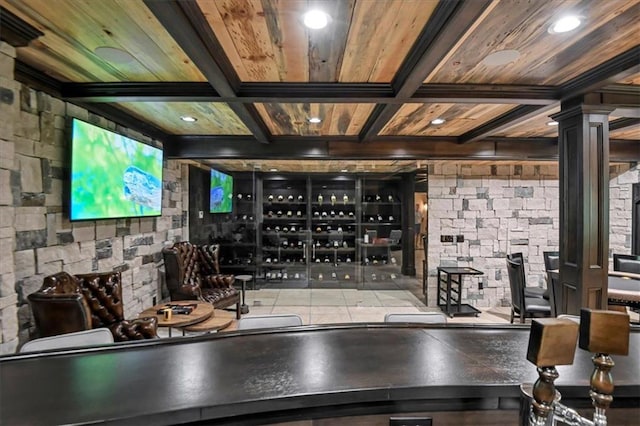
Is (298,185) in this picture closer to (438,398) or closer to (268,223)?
(268,223)

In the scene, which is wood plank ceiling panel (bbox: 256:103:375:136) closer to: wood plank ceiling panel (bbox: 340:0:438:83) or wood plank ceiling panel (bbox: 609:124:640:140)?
wood plank ceiling panel (bbox: 340:0:438:83)

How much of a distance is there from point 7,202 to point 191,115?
6.37 ft

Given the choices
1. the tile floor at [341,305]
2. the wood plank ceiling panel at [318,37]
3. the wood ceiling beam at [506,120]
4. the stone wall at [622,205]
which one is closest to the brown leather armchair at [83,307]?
Answer: the wood plank ceiling panel at [318,37]

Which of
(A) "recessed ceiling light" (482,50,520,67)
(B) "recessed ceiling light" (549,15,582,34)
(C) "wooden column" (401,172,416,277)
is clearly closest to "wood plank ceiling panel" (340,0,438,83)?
(A) "recessed ceiling light" (482,50,520,67)

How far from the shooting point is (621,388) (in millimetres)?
985

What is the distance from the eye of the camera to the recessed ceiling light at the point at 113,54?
2.12m

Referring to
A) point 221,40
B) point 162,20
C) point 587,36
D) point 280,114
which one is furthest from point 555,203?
point 162,20

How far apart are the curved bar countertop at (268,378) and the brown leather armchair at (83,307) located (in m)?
1.48

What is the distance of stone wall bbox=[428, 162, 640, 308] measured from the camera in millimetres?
5516

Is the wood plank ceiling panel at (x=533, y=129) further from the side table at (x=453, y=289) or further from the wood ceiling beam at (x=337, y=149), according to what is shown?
the side table at (x=453, y=289)

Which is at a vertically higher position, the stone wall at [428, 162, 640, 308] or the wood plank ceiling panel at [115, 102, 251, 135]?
the wood plank ceiling panel at [115, 102, 251, 135]

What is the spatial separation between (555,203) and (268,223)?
5316mm

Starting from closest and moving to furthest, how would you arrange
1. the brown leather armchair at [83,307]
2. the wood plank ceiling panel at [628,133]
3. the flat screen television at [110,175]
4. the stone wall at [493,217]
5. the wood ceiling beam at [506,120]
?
1. the brown leather armchair at [83,307]
2. the flat screen television at [110,175]
3. the wood ceiling beam at [506,120]
4. the wood plank ceiling panel at [628,133]
5. the stone wall at [493,217]

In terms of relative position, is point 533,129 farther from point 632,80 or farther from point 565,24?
point 565,24
